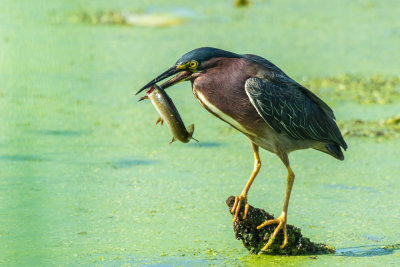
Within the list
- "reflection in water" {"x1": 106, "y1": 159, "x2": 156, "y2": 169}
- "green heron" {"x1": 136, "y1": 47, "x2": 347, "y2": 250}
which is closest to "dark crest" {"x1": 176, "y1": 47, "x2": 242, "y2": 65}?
"green heron" {"x1": 136, "y1": 47, "x2": 347, "y2": 250}

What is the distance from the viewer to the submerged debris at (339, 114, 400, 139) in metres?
4.93

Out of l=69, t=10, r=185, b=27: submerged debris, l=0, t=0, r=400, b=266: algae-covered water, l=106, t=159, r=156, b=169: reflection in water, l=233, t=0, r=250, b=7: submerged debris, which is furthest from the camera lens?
l=233, t=0, r=250, b=7: submerged debris

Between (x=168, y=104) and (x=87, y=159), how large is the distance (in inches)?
54.8

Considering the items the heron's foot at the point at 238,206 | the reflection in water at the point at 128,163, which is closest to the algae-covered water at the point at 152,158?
the reflection in water at the point at 128,163

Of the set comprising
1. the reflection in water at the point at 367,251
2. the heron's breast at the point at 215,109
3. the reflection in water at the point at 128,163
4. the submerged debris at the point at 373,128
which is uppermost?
the heron's breast at the point at 215,109

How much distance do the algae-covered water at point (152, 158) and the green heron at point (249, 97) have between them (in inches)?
18.0

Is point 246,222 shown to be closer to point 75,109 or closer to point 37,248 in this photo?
point 37,248

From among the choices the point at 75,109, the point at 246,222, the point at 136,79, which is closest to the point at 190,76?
the point at 246,222

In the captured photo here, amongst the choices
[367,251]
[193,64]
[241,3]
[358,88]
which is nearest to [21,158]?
[193,64]

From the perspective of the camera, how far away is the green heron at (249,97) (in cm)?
309

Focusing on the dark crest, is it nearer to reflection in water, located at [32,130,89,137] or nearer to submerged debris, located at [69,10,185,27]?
reflection in water, located at [32,130,89,137]

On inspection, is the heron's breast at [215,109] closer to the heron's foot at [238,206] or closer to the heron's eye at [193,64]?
the heron's eye at [193,64]

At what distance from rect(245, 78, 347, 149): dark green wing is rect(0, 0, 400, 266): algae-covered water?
456 mm

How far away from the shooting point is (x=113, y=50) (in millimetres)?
6922
